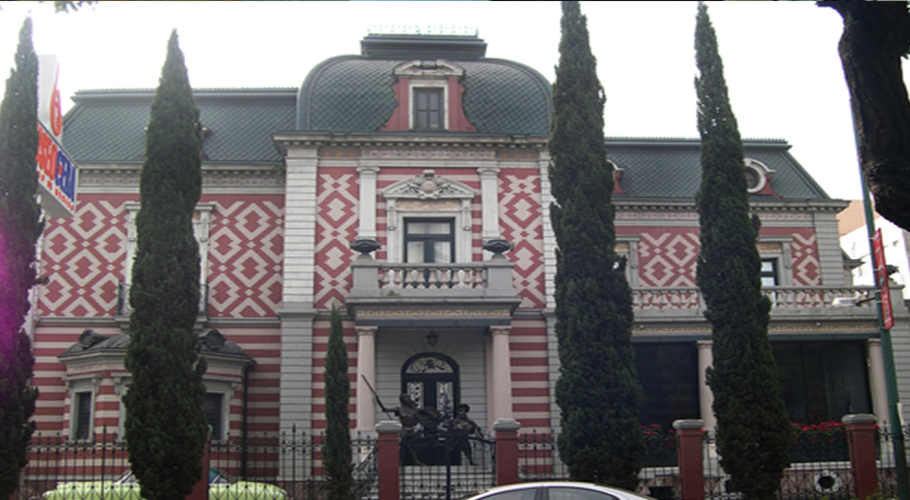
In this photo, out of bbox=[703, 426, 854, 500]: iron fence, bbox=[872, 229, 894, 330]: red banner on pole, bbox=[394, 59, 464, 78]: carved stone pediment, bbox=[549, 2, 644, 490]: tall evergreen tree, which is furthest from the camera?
bbox=[394, 59, 464, 78]: carved stone pediment

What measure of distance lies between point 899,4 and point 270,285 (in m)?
20.5

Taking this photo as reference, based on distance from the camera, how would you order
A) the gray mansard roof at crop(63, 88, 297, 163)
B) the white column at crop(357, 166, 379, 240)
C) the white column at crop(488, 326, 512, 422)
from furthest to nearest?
the gray mansard roof at crop(63, 88, 297, 163)
the white column at crop(357, 166, 379, 240)
the white column at crop(488, 326, 512, 422)

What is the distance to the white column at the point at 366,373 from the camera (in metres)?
22.0

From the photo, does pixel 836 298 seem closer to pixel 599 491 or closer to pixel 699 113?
pixel 699 113

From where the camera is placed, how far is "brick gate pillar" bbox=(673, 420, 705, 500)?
55.6 feet

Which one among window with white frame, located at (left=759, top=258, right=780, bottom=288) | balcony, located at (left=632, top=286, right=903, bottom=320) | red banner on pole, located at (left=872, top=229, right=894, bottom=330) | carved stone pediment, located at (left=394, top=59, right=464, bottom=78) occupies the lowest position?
red banner on pole, located at (left=872, top=229, right=894, bottom=330)

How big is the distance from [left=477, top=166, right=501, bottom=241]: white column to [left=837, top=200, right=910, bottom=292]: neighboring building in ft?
77.7

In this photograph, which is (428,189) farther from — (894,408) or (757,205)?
(894,408)

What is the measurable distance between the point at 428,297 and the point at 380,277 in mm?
1426

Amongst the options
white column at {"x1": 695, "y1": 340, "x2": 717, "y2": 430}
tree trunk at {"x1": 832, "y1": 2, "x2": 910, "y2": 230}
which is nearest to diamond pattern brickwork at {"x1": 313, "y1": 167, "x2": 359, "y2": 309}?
white column at {"x1": 695, "y1": 340, "x2": 717, "y2": 430}

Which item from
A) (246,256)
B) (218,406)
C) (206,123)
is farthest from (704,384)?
(206,123)

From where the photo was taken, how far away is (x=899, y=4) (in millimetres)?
7848

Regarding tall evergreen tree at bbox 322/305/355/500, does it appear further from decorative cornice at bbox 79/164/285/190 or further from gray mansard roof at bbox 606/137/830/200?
gray mansard roof at bbox 606/137/830/200

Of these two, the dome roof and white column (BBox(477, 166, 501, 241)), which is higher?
the dome roof
